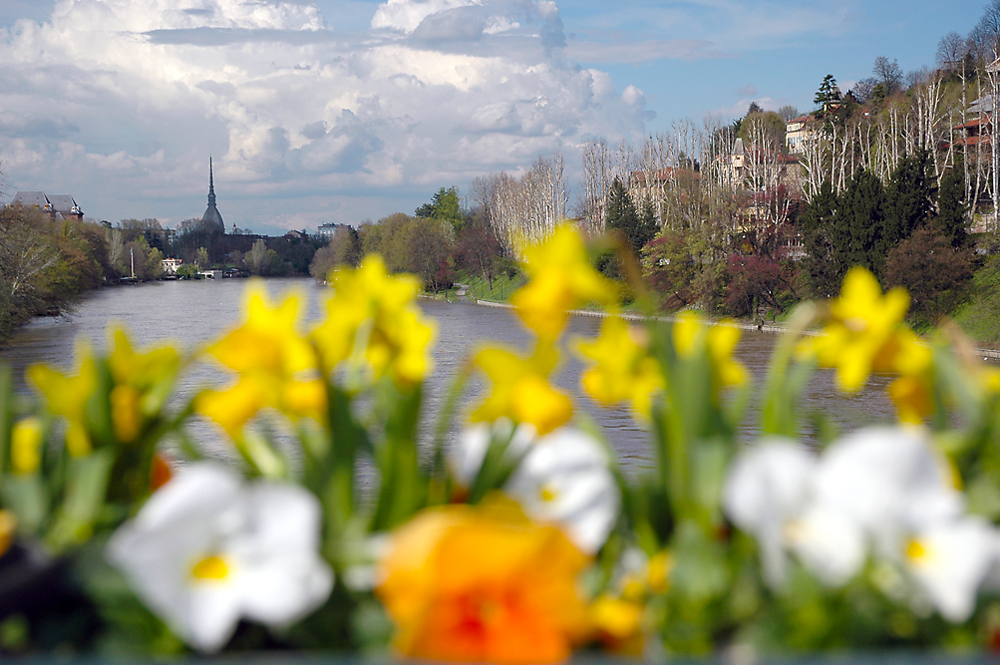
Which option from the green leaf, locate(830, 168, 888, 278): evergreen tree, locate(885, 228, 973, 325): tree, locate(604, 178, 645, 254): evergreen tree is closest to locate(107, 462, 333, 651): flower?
the green leaf

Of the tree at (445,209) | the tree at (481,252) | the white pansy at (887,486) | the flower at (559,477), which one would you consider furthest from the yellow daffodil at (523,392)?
the tree at (445,209)

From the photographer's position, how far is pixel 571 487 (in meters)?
0.75

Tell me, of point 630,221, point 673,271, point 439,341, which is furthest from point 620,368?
point 630,221

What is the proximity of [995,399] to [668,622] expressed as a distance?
1.42 feet

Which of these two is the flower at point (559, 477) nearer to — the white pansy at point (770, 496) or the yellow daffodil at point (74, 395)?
the white pansy at point (770, 496)

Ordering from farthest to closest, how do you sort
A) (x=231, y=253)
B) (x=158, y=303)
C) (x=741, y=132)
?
(x=231, y=253) < (x=741, y=132) < (x=158, y=303)

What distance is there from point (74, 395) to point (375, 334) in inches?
10.9

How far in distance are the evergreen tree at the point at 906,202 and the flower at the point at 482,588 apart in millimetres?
26020

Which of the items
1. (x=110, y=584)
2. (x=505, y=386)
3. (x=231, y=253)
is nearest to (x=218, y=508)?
(x=110, y=584)

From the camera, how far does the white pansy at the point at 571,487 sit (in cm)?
72

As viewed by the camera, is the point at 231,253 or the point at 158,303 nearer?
the point at 158,303

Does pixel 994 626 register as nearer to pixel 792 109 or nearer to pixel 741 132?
pixel 741 132

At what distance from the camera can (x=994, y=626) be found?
63 cm

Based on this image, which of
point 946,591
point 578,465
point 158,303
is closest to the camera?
point 946,591
